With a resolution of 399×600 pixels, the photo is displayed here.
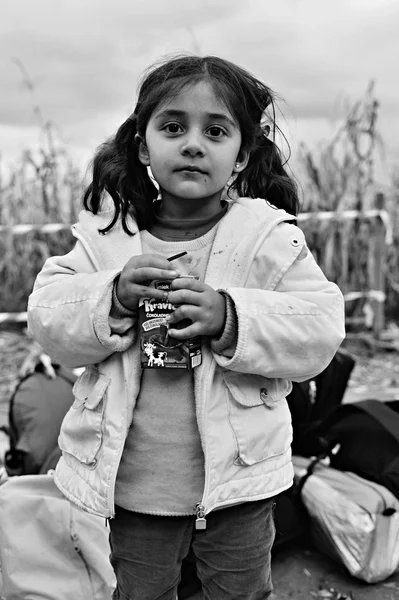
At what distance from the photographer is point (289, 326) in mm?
1544

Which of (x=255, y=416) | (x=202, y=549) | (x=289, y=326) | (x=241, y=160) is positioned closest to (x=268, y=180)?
(x=241, y=160)

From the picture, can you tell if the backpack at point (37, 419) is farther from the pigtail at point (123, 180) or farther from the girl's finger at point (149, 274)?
the girl's finger at point (149, 274)

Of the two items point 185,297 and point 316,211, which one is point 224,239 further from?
point 316,211

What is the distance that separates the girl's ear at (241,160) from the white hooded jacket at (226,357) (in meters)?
0.12

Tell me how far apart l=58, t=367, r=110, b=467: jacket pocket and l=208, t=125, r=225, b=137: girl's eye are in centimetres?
60

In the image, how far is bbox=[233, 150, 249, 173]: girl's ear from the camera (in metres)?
1.78

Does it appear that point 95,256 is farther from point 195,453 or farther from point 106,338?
point 195,453

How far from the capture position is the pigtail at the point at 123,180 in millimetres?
1775

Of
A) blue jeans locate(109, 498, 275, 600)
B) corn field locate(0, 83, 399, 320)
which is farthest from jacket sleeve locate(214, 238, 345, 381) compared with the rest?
corn field locate(0, 83, 399, 320)

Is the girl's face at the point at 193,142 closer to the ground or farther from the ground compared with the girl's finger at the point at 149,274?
farther from the ground

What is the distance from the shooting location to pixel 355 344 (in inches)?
264

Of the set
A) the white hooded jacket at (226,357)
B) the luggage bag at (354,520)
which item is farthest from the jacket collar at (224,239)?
the luggage bag at (354,520)

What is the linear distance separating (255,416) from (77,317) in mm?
450

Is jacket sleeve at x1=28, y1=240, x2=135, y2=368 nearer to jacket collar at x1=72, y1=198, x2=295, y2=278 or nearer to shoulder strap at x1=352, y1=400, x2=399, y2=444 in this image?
jacket collar at x1=72, y1=198, x2=295, y2=278
